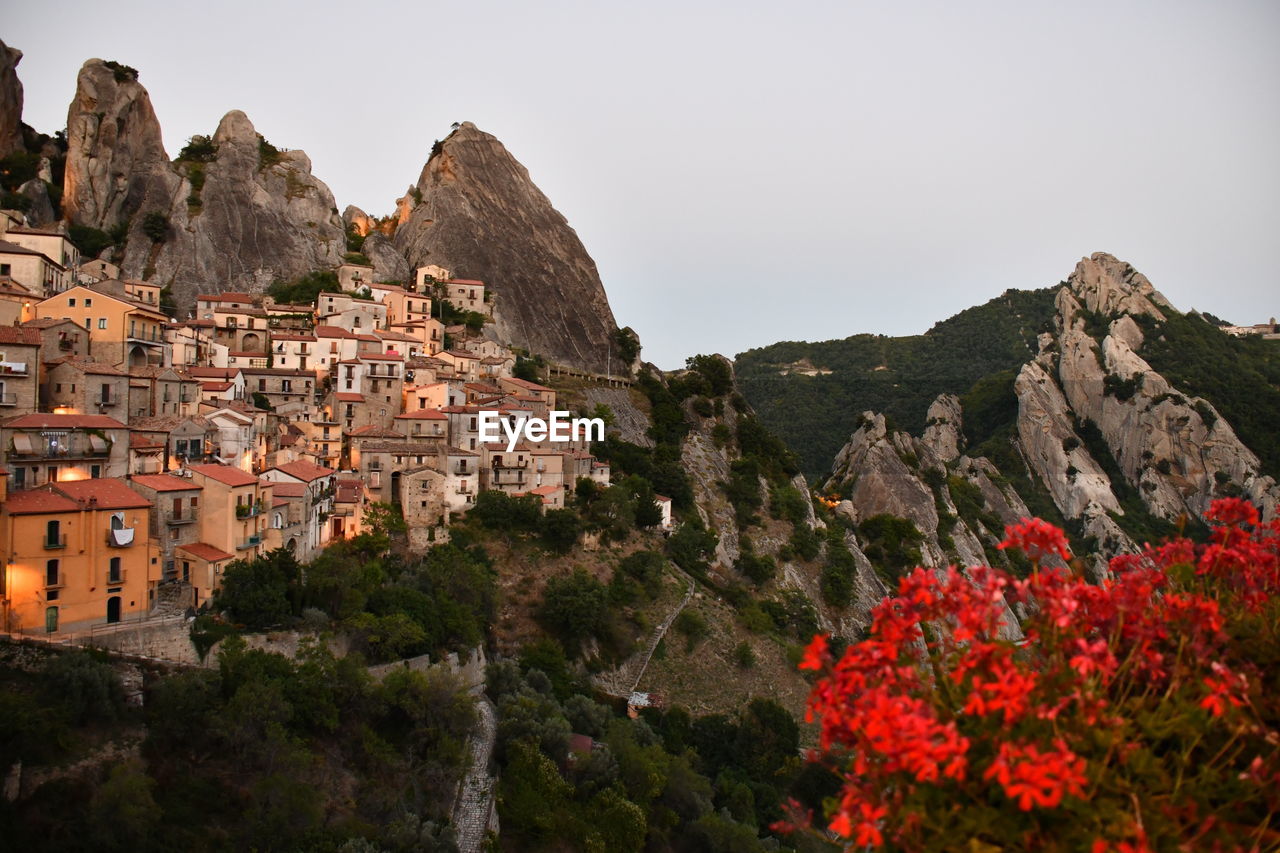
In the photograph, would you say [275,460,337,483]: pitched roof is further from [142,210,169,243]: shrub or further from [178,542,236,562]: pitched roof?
[142,210,169,243]: shrub

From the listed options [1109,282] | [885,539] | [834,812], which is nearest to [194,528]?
[834,812]

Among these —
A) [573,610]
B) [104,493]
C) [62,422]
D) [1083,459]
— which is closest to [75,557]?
[104,493]

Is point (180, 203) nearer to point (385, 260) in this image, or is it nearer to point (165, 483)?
point (385, 260)

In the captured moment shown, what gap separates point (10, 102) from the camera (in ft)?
225

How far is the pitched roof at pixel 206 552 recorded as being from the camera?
28.2 m

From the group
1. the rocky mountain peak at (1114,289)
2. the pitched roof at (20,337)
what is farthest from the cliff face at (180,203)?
the rocky mountain peak at (1114,289)

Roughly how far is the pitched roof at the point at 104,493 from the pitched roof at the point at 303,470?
7356 millimetres

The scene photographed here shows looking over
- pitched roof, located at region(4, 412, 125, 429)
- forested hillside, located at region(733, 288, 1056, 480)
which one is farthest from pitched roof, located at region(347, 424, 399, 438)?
forested hillside, located at region(733, 288, 1056, 480)

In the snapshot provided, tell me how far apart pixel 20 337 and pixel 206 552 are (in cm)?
1055

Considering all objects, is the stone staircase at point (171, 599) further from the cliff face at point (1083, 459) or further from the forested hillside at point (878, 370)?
the forested hillside at point (878, 370)

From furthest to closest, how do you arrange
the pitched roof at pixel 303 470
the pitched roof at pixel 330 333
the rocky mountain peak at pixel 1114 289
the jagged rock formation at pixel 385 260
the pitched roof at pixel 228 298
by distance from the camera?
the rocky mountain peak at pixel 1114 289
the jagged rock formation at pixel 385 260
the pitched roof at pixel 228 298
the pitched roof at pixel 330 333
the pitched roof at pixel 303 470

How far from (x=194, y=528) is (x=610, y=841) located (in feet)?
57.9

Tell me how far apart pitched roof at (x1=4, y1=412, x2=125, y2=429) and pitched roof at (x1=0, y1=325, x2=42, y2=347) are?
325cm

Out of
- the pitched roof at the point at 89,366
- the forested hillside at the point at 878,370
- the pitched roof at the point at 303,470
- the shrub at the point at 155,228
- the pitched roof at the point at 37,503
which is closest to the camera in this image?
the pitched roof at the point at 37,503
